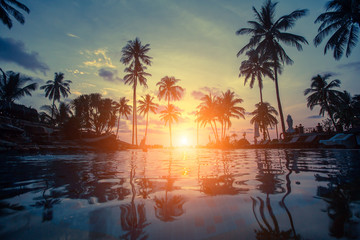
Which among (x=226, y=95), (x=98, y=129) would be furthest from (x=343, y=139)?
(x=98, y=129)

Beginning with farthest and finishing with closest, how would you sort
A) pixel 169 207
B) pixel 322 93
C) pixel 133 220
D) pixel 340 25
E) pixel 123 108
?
pixel 123 108
pixel 322 93
pixel 340 25
pixel 169 207
pixel 133 220

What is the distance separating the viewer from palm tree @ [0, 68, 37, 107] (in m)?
19.8

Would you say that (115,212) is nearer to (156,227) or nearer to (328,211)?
(156,227)

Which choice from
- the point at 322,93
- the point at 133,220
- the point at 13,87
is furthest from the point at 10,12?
the point at 322,93

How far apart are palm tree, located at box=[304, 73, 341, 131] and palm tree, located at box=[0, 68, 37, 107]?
38772 millimetres

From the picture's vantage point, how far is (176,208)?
3.28ft

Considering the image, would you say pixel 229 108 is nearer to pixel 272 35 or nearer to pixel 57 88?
pixel 272 35

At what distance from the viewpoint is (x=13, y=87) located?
20234 mm

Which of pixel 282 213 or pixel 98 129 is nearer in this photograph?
pixel 282 213

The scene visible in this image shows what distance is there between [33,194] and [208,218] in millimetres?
1433

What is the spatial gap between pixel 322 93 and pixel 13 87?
4200 centimetres

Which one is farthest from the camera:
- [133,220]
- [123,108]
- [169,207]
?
[123,108]

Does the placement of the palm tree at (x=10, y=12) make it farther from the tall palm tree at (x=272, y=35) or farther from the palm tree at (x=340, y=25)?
the palm tree at (x=340, y=25)

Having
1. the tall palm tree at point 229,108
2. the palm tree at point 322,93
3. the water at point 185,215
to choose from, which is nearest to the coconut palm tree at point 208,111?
the tall palm tree at point 229,108
